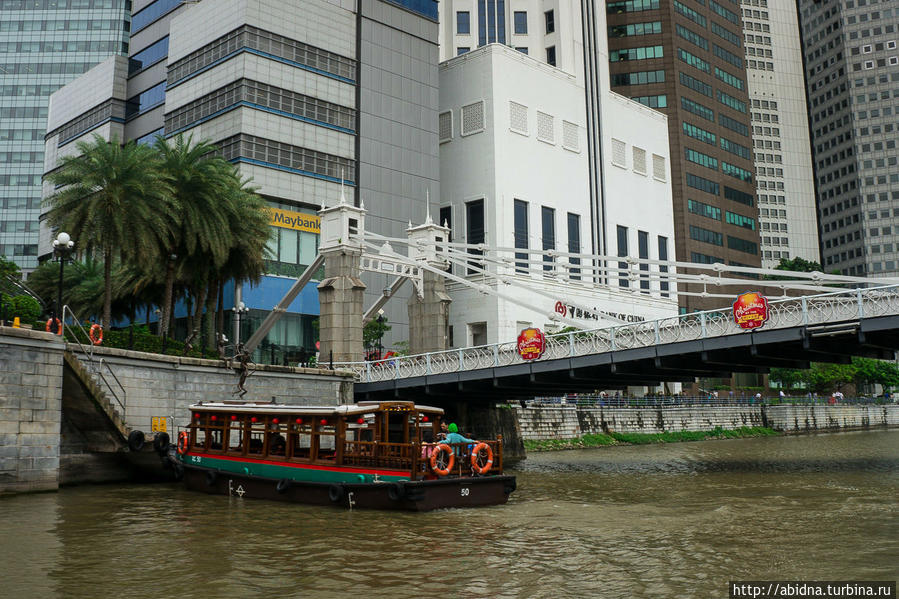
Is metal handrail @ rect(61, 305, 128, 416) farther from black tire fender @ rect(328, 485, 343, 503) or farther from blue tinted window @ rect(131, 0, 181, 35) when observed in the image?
blue tinted window @ rect(131, 0, 181, 35)

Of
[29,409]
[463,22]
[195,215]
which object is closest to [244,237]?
[195,215]

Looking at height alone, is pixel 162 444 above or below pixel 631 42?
→ below

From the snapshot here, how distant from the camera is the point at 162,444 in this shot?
29203 mm

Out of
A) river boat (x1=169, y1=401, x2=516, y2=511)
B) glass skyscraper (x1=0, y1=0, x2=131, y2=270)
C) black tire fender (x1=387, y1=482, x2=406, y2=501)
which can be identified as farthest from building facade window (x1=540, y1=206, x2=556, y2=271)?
glass skyscraper (x1=0, y1=0, x2=131, y2=270)

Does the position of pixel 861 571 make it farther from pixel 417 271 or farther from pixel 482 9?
pixel 482 9

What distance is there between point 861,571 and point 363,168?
183ft

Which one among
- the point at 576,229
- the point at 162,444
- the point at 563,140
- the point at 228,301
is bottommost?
the point at 162,444

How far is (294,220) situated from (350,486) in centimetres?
4108

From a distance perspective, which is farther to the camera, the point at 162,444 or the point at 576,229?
the point at 576,229

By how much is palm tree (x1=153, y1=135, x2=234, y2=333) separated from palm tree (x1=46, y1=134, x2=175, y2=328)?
167 cm

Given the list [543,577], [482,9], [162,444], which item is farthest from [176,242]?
[482,9]

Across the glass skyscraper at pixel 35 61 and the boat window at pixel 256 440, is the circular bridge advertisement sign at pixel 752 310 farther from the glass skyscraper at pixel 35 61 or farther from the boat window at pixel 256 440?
the glass skyscraper at pixel 35 61

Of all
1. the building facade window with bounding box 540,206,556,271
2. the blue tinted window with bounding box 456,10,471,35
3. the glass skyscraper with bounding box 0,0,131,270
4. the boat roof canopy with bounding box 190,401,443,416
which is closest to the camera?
the boat roof canopy with bounding box 190,401,443,416

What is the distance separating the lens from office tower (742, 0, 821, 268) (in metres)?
156
